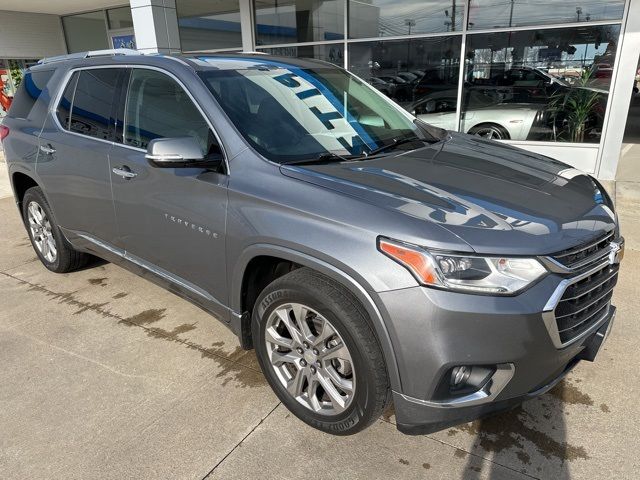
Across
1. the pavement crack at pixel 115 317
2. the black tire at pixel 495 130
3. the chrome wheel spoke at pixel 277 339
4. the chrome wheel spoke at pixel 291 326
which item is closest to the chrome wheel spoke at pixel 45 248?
the pavement crack at pixel 115 317

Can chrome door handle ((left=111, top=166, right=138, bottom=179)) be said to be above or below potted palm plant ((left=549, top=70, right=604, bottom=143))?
above

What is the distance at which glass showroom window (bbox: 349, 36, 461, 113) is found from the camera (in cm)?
865

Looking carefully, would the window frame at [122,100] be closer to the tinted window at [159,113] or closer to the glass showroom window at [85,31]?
the tinted window at [159,113]

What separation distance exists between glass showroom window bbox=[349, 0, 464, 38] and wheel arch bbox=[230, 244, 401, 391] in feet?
24.5

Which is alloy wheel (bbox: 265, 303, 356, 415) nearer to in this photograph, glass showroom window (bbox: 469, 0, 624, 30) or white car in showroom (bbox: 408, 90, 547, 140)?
white car in showroom (bbox: 408, 90, 547, 140)

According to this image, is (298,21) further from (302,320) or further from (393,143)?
(302,320)

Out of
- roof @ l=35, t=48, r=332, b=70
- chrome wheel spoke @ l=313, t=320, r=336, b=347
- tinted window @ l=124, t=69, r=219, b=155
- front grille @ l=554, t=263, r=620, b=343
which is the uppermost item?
roof @ l=35, t=48, r=332, b=70

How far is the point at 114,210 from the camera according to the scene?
10.9 ft

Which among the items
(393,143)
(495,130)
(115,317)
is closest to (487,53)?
(495,130)

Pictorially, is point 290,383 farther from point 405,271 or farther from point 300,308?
point 405,271

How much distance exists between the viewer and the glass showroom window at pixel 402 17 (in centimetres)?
845

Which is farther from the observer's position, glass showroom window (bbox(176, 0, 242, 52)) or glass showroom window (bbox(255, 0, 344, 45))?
glass showroom window (bbox(176, 0, 242, 52))

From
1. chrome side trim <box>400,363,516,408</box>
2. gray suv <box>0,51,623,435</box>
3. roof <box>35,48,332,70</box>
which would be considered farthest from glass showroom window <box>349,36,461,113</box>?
chrome side trim <box>400,363,516,408</box>

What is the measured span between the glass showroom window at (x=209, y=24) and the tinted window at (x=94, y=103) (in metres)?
8.28
